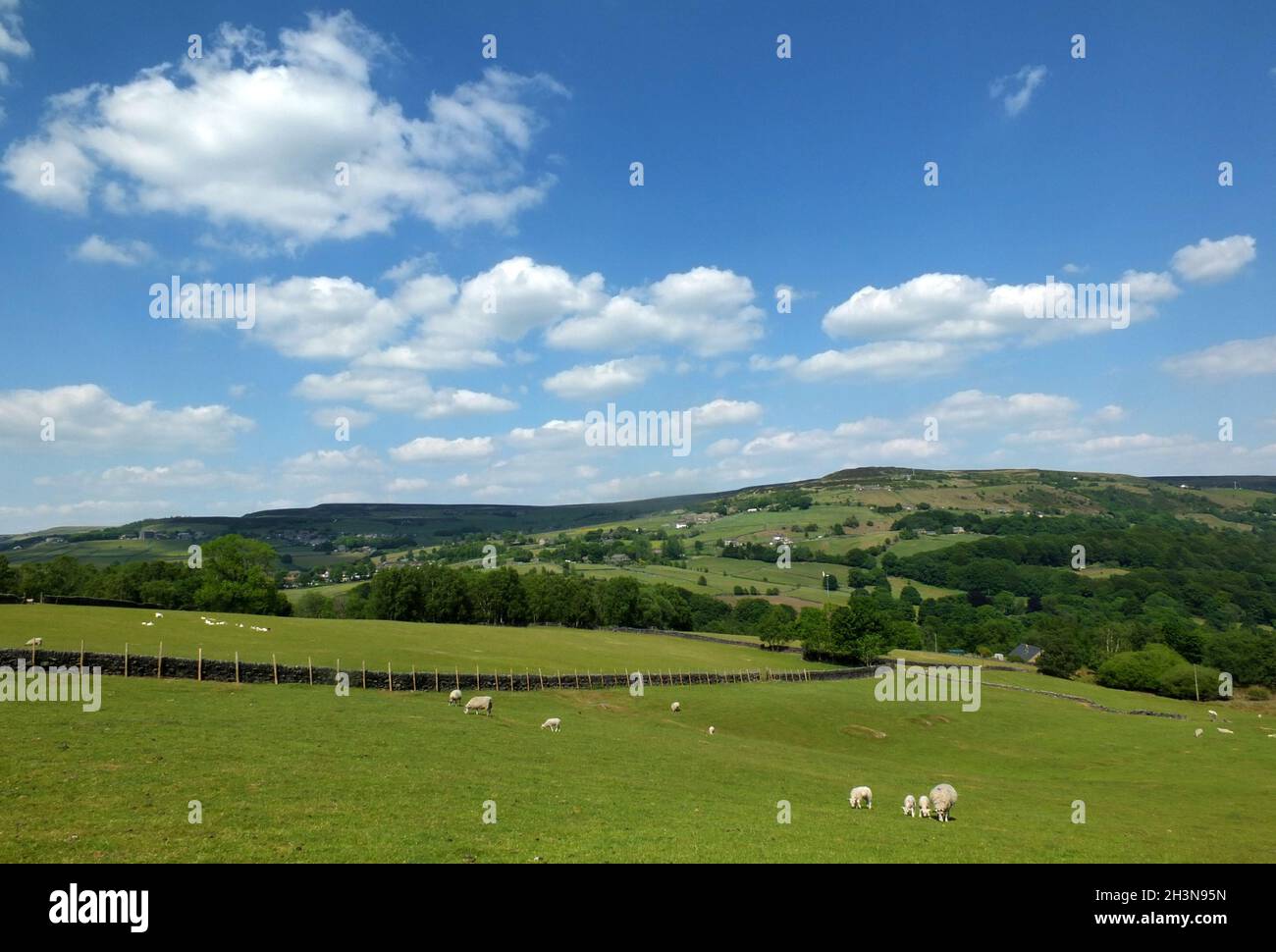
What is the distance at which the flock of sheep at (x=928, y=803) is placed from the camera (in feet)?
87.1

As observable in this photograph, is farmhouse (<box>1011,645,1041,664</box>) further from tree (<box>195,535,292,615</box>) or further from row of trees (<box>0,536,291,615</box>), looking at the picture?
row of trees (<box>0,536,291,615</box>)

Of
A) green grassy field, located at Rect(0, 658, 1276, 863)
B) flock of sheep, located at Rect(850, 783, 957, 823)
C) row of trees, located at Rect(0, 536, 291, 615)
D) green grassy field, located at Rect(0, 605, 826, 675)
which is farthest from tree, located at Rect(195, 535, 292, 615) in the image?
flock of sheep, located at Rect(850, 783, 957, 823)

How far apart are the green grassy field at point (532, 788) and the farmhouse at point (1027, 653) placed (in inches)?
3838

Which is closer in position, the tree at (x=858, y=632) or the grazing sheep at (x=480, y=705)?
Result: the grazing sheep at (x=480, y=705)

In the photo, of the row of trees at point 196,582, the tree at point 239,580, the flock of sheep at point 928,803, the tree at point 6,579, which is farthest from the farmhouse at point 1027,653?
the tree at point 6,579

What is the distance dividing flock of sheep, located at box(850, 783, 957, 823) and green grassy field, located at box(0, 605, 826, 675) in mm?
36660

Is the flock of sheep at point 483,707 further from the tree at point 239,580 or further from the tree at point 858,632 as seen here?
the tree at point 858,632

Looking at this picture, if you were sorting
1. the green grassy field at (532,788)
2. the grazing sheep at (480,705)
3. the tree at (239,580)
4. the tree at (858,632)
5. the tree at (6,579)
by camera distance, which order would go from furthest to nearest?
the tree at (239,580) < the tree at (858,632) < the tree at (6,579) < the grazing sheep at (480,705) < the green grassy field at (532,788)

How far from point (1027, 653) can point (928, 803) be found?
139706 mm

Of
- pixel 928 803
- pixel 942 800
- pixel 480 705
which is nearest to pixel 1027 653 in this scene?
Result: pixel 928 803

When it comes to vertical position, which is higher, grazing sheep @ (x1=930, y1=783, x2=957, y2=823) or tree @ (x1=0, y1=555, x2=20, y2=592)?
tree @ (x1=0, y1=555, x2=20, y2=592)

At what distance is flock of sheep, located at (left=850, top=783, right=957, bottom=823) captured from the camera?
2655 cm

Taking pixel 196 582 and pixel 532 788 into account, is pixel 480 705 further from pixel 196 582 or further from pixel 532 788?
pixel 196 582
